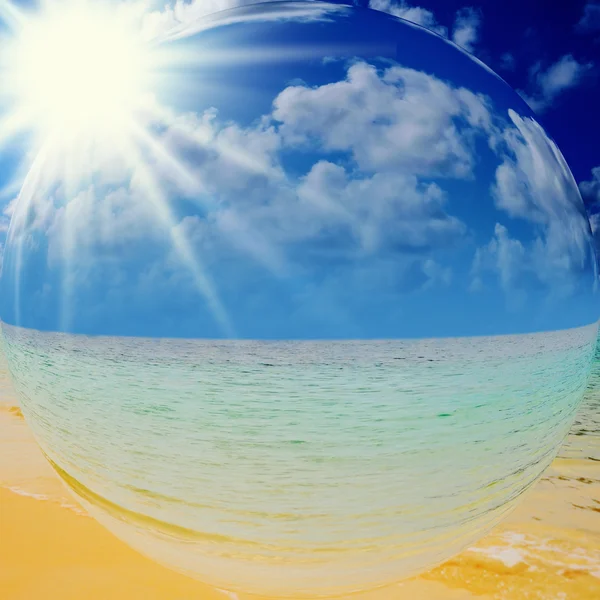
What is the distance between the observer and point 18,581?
7.48 ft

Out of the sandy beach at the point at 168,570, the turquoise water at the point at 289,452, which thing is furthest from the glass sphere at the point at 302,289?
the sandy beach at the point at 168,570

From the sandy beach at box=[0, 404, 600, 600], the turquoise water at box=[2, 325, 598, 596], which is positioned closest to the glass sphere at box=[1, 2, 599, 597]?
the turquoise water at box=[2, 325, 598, 596]

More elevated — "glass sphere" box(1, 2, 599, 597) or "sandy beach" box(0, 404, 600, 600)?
"glass sphere" box(1, 2, 599, 597)

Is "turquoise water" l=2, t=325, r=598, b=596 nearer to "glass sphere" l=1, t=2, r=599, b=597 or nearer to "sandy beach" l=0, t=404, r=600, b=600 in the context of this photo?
"glass sphere" l=1, t=2, r=599, b=597

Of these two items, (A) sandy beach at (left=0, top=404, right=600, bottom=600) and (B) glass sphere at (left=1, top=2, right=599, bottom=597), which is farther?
(A) sandy beach at (left=0, top=404, right=600, bottom=600)

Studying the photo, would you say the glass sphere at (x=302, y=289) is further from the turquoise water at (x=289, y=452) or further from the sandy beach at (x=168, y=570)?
the sandy beach at (x=168, y=570)

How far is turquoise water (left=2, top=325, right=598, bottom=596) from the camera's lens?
1.58m

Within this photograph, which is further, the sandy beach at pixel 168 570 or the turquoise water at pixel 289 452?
the sandy beach at pixel 168 570

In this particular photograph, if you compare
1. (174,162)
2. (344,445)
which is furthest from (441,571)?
(174,162)

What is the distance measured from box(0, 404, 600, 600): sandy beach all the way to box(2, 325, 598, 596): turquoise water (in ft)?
1.35

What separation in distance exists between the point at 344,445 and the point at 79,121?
4.57ft

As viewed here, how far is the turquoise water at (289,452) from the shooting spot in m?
1.58

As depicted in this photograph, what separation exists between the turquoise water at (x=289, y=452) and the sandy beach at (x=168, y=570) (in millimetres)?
410

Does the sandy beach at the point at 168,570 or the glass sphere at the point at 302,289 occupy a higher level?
the glass sphere at the point at 302,289
